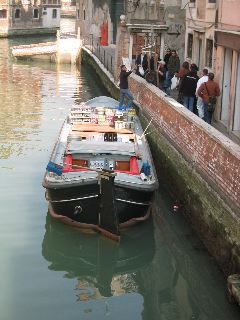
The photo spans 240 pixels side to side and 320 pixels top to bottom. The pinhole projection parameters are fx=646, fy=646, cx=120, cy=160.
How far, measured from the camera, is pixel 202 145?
10.4 meters

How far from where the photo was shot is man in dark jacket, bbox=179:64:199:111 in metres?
13.8

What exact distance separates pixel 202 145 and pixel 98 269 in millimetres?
2706

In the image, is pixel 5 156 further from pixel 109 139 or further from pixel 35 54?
pixel 35 54

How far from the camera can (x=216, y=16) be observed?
14883 millimetres

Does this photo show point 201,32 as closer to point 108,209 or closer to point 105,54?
point 108,209

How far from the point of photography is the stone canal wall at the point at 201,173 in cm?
840

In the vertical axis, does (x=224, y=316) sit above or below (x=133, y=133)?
below

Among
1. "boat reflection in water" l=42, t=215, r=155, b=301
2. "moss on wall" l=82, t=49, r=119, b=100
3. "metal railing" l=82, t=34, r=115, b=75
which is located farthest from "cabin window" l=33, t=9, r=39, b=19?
"boat reflection in water" l=42, t=215, r=155, b=301

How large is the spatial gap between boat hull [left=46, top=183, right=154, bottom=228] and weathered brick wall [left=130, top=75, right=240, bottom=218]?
1086mm

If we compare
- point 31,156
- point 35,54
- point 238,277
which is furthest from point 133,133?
point 35,54

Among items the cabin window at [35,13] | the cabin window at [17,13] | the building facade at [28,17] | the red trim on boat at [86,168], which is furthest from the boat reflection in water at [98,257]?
the cabin window at [35,13]

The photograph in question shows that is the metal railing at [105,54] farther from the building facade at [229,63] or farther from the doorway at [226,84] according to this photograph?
the doorway at [226,84]

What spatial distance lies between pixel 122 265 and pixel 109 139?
3169mm

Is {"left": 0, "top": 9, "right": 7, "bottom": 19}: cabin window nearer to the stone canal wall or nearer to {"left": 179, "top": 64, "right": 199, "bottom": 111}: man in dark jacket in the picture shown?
the stone canal wall
